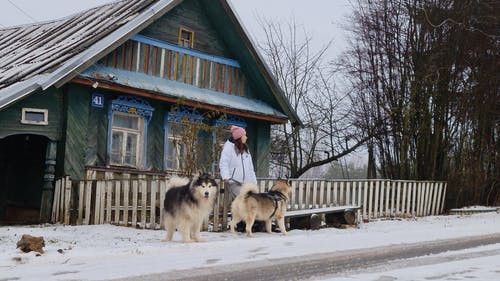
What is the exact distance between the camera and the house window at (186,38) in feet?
56.9

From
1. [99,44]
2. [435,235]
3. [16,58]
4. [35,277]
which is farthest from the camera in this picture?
[16,58]

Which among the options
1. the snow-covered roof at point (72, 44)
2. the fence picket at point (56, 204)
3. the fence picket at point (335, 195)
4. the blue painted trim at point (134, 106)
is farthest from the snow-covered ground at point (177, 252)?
the blue painted trim at point (134, 106)

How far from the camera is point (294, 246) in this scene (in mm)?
9297

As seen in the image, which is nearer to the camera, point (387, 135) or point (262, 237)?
point (262, 237)

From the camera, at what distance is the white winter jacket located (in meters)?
11.0

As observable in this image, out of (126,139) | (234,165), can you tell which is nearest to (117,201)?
(234,165)

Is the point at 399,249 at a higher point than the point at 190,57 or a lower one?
lower

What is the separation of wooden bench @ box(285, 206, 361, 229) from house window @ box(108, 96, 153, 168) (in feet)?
16.2

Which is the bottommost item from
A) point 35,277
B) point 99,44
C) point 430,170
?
point 35,277

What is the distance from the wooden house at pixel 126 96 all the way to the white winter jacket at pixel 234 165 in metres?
3.02

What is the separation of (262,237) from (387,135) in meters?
11.1

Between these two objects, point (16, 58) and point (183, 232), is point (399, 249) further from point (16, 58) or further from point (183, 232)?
point (16, 58)

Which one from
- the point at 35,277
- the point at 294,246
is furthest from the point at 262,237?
the point at 35,277

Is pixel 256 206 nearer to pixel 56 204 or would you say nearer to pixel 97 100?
pixel 56 204
